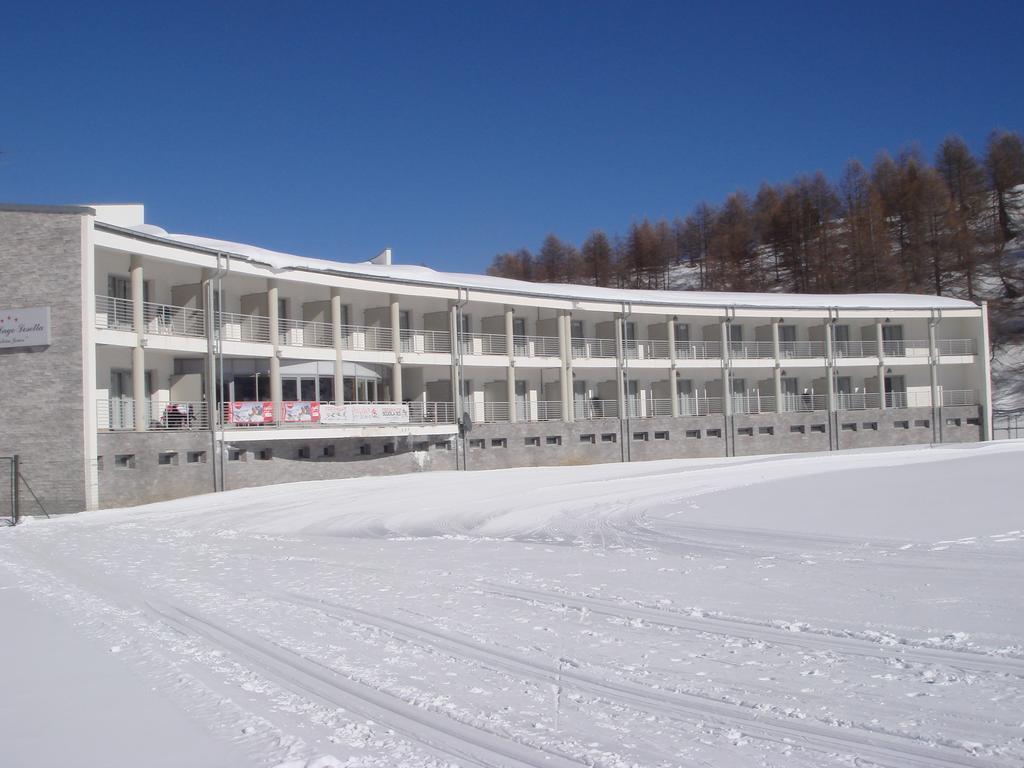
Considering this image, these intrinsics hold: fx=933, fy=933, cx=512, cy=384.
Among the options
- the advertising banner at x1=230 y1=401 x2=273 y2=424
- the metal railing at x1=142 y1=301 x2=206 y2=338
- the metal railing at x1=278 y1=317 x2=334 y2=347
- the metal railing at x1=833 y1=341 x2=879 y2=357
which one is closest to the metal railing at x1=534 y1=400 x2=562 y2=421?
the metal railing at x1=278 y1=317 x2=334 y2=347

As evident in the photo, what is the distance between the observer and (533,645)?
779 centimetres

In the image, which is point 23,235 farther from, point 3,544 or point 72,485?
point 3,544

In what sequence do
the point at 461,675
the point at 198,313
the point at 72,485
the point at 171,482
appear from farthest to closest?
the point at 198,313 < the point at 171,482 < the point at 72,485 < the point at 461,675

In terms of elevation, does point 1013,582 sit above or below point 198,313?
below

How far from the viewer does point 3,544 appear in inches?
694

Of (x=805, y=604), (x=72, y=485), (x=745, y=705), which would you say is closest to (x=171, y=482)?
(x=72, y=485)

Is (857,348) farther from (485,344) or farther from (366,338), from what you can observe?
(366,338)

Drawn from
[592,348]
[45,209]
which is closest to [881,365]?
[592,348]

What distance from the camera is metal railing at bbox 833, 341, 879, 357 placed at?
1968 inches

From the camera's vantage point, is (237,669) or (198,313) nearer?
(237,669)

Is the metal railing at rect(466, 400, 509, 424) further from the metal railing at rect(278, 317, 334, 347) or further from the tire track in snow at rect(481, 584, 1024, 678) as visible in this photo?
the tire track in snow at rect(481, 584, 1024, 678)

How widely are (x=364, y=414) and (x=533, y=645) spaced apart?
24.9 m

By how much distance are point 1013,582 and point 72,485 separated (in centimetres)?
2190

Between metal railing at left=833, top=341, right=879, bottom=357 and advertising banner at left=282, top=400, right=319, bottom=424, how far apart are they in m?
30.4
